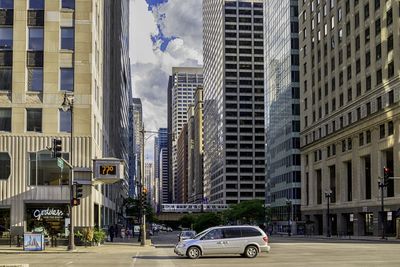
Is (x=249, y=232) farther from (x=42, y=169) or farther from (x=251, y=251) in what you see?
(x=42, y=169)

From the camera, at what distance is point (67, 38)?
52250 millimetres

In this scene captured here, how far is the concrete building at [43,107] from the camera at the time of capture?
5088 cm

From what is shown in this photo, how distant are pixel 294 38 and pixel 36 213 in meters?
94.0

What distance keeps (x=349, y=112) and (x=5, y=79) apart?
184 feet

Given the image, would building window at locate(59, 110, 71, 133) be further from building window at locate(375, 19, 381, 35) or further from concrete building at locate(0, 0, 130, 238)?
building window at locate(375, 19, 381, 35)

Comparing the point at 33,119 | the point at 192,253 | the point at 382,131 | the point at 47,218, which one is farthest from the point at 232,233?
the point at 382,131

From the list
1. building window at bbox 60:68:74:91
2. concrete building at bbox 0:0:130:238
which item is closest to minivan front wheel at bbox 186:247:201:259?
concrete building at bbox 0:0:130:238

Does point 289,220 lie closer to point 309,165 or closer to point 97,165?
point 309,165

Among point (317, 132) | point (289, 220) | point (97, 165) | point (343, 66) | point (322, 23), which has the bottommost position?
point (289, 220)

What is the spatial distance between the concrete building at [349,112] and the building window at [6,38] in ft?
150

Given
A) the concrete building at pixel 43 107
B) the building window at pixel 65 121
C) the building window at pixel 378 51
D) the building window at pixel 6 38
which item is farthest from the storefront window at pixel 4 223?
the building window at pixel 378 51

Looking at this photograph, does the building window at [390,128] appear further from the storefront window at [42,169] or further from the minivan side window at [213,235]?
the minivan side window at [213,235]

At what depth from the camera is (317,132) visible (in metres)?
110

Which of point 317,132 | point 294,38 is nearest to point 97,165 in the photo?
point 317,132
